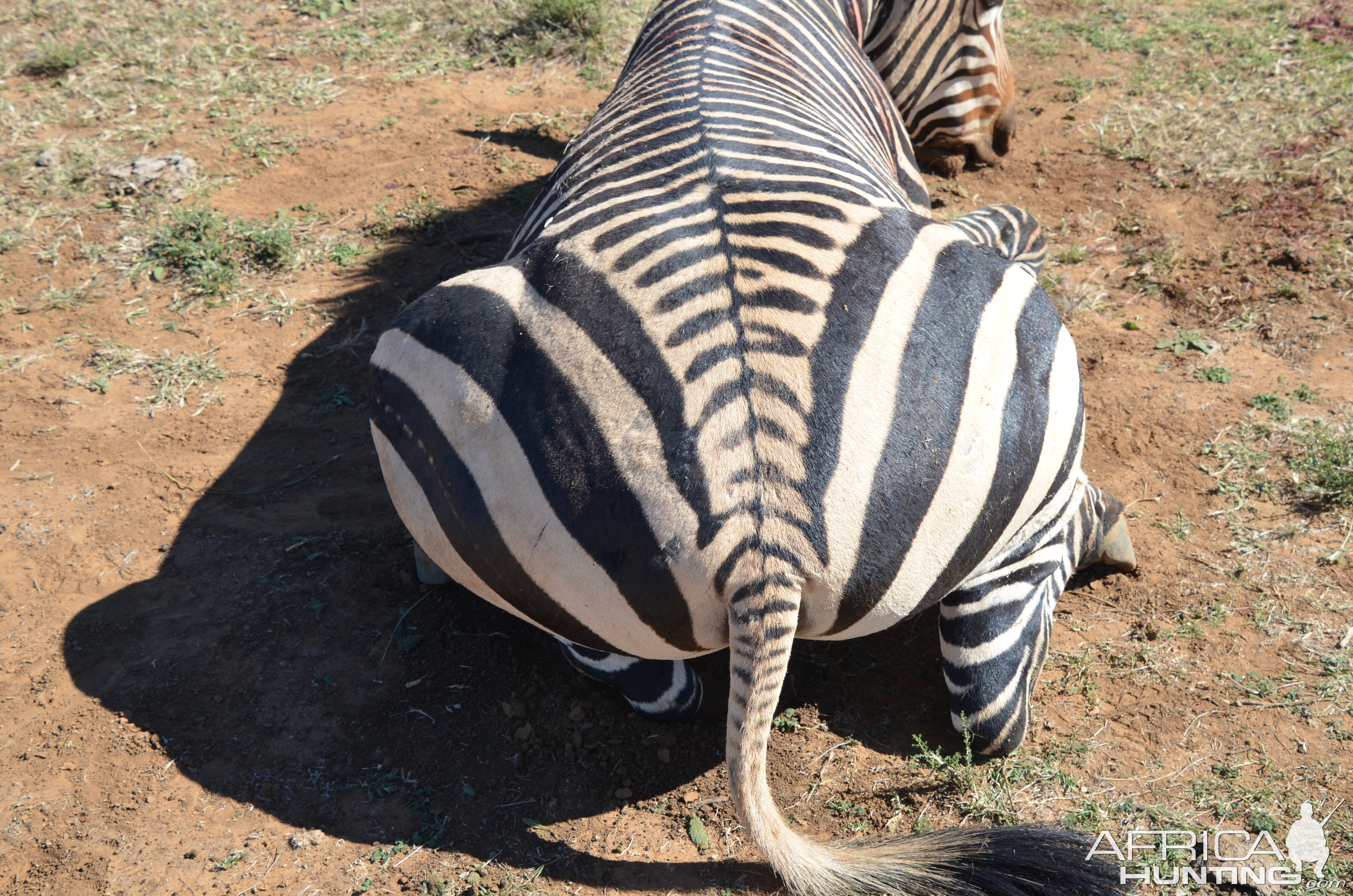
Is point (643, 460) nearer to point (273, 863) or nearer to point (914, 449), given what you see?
point (914, 449)

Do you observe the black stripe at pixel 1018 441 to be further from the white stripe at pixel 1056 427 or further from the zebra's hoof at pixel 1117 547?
the zebra's hoof at pixel 1117 547

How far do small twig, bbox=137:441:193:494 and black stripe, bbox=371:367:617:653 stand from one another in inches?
65.7

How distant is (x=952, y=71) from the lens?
5.08 meters

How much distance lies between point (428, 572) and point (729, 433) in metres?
1.54

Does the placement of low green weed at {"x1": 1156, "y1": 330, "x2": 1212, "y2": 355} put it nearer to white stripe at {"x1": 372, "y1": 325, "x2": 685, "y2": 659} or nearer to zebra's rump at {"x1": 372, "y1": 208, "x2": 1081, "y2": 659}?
zebra's rump at {"x1": 372, "y1": 208, "x2": 1081, "y2": 659}

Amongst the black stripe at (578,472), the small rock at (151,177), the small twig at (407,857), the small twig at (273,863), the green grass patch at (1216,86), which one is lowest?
the small twig at (273,863)

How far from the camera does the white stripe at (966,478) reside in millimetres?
2012

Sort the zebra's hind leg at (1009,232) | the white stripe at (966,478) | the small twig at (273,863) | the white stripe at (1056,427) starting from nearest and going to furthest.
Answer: the white stripe at (966,478)
the white stripe at (1056,427)
the small twig at (273,863)
the zebra's hind leg at (1009,232)

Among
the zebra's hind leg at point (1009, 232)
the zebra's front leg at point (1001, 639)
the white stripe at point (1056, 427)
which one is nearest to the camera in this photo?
the white stripe at point (1056, 427)

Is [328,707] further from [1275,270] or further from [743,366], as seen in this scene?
[1275,270]

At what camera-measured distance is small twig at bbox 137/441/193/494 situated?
11.4 feet

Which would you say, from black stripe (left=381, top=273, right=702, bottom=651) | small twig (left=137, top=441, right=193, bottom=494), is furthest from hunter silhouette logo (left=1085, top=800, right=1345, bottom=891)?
small twig (left=137, top=441, right=193, bottom=494)

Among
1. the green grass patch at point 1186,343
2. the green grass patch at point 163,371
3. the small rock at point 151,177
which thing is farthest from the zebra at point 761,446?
the small rock at point 151,177

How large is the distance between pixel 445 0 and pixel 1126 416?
5674mm
